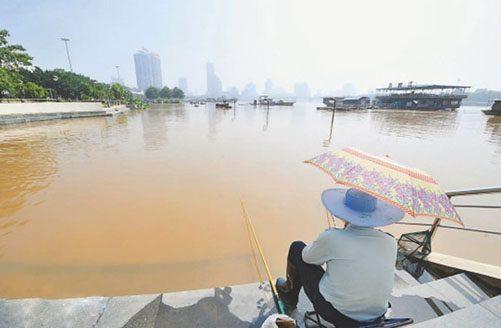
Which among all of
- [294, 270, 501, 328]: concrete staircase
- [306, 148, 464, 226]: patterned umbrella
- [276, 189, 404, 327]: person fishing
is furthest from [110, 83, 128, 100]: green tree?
[294, 270, 501, 328]: concrete staircase

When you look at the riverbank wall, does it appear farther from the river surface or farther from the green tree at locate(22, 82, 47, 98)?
the river surface

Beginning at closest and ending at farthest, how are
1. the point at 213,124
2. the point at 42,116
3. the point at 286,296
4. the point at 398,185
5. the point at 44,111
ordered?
1. the point at 398,185
2. the point at 286,296
3. the point at 42,116
4. the point at 213,124
5. the point at 44,111

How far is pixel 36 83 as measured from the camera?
151ft

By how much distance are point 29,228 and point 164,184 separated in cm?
337

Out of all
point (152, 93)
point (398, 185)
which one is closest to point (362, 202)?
point (398, 185)

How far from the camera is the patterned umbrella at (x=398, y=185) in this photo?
1508 mm

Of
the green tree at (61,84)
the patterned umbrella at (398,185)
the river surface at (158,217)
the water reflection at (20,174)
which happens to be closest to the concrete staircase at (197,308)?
the patterned umbrella at (398,185)

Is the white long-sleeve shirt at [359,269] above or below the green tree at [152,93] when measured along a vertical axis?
below

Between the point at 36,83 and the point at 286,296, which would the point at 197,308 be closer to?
the point at 286,296

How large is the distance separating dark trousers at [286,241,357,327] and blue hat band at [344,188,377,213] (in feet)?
2.21

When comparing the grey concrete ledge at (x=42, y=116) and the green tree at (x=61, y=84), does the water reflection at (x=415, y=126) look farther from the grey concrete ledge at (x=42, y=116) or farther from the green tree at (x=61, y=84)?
the green tree at (x=61, y=84)

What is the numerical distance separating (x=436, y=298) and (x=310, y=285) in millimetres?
1404

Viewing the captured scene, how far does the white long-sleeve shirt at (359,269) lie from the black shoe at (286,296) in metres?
0.71

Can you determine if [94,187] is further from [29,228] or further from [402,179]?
[402,179]
